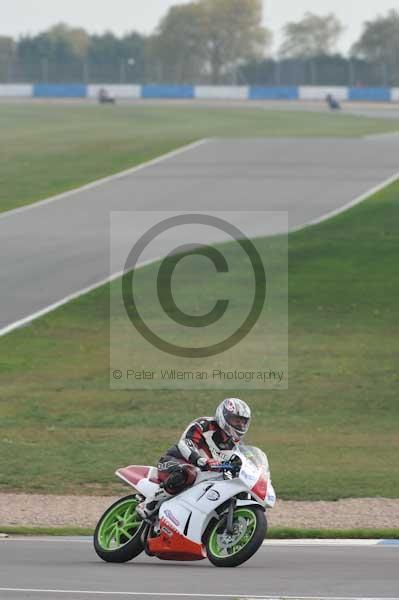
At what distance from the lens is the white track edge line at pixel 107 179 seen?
4455 cm

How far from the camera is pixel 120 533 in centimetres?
1334

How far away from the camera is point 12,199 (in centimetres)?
4709

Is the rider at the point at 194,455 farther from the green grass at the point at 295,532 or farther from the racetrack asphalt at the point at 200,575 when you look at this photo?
the green grass at the point at 295,532

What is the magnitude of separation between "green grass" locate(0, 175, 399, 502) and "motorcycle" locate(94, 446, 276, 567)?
528 centimetres

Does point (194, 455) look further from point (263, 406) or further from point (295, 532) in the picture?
point (263, 406)

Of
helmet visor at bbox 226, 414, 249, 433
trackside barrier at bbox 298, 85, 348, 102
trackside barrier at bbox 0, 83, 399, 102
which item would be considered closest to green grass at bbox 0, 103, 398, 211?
trackside barrier at bbox 0, 83, 399, 102

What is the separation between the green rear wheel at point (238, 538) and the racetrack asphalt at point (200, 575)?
0.13 metres

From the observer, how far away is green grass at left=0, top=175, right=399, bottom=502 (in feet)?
63.6

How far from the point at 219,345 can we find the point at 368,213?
666 inches

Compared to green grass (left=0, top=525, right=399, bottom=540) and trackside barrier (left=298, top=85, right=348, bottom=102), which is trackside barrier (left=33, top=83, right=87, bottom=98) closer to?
trackside barrier (left=298, top=85, right=348, bottom=102)

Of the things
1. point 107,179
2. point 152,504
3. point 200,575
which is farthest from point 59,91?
point 200,575

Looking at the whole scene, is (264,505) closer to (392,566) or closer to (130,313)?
(392,566)

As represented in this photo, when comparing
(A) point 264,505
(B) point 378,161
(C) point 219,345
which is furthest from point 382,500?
(B) point 378,161

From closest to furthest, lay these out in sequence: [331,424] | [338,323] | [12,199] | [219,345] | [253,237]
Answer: [331,424] → [219,345] → [338,323] → [253,237] → [12,199]
